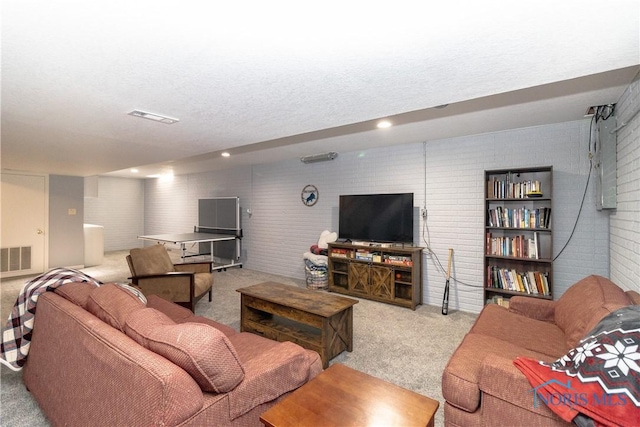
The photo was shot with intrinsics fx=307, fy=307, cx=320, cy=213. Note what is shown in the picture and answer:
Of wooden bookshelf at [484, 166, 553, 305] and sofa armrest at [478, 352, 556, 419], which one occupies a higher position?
wooden bookshelf at [484, 166, 553, 305]

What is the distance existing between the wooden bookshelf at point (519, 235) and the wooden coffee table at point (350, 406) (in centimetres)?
280

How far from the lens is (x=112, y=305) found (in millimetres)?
1640

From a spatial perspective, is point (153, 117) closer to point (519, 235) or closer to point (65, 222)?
point (519, 235)

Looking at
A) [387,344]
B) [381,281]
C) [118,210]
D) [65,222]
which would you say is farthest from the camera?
[118,210]

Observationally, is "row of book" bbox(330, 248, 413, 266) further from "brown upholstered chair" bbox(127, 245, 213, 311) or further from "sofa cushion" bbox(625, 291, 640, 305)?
"sofa cushion" bbox(625, 291, 640, 305)

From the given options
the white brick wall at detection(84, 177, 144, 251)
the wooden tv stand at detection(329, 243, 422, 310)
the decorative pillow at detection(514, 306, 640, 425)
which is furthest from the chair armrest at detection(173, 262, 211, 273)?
the white brick wall at detection(84, 177, 144, 251)

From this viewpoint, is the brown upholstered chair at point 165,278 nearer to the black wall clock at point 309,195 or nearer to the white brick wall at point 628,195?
the black wall clock at point 309,195

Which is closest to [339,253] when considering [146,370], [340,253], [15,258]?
[340,253]

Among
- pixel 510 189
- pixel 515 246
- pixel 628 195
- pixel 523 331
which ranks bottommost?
pixel 523 331

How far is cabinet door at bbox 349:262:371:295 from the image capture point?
4579 millimetres

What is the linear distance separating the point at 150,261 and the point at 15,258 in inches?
162

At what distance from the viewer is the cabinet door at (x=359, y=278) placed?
458cm

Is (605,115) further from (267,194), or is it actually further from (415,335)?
(267,194)

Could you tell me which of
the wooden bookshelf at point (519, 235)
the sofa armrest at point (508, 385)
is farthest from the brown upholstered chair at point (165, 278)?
the wooden bookshelf at point (519, 235)
